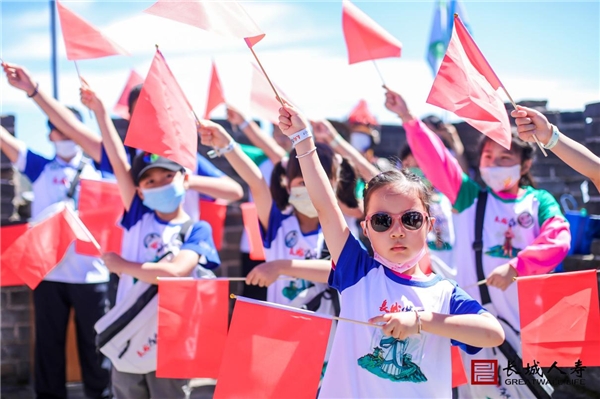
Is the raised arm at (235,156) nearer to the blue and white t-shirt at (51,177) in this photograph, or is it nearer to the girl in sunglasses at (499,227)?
the girl in sunglasses at (499,227)

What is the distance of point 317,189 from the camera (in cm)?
251

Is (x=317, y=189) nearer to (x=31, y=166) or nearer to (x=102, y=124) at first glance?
(x=102, y=124)

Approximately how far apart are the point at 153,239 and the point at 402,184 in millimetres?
1698

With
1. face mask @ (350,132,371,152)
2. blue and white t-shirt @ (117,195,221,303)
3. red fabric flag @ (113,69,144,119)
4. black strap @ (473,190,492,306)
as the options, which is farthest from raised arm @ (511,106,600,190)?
face mask @ (350,132,371,152)

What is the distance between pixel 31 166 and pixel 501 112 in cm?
345

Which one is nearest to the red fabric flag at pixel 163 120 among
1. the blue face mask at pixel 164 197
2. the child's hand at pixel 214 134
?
the child's hand at pixel 214 134

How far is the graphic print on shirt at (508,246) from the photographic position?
3695 mm

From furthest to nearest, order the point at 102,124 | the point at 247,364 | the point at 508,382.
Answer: the point at 102,124 → the point at 508,382 → the point at 247,364

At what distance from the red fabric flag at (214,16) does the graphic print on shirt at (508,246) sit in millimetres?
1836

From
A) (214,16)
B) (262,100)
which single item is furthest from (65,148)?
(214,16)

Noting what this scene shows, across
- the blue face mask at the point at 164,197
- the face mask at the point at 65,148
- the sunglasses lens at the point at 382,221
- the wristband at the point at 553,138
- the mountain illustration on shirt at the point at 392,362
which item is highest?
the face mask at the point at 65,148

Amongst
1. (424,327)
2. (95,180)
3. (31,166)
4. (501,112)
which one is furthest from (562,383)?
(31,166)

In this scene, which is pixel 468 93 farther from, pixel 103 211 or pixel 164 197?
pixel 103 211

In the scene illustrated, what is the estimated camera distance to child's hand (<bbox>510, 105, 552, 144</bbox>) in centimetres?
272
